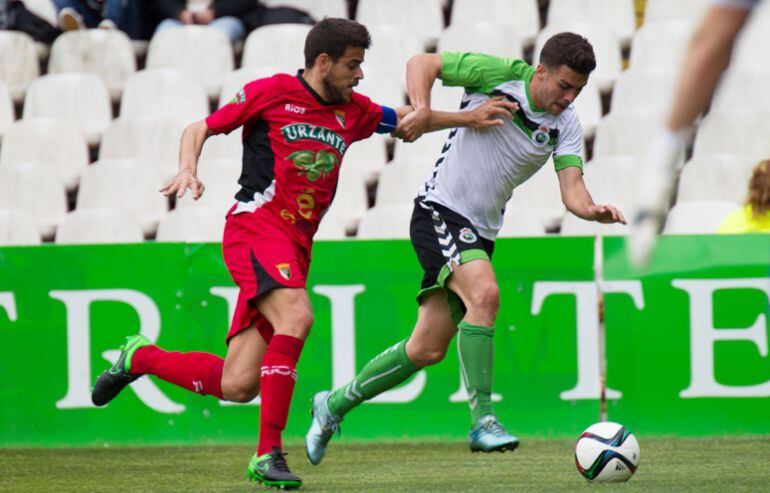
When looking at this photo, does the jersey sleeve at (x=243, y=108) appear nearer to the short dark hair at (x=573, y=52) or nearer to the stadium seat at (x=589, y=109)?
the short dark hair at (x=573, y=52)

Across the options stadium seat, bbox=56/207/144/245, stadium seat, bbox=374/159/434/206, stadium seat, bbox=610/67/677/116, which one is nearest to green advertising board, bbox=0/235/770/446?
stadium seat, bbox=56/207/144/245

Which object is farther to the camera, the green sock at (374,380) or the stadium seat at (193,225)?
the stadium seat at (193,225)

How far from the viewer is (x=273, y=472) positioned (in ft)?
15.0

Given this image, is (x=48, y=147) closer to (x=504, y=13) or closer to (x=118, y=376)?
(x=504, y=13)

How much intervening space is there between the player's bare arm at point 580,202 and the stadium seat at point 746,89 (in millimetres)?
3713

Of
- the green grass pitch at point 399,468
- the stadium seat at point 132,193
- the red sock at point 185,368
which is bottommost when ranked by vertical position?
the green grass pitch at point 399,468

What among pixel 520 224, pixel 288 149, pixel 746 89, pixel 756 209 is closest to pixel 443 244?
pixel 288 149

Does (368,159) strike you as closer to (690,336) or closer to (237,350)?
(690,336)

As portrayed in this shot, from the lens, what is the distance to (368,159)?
862 cm

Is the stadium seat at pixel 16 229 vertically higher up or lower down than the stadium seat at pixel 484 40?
lower down

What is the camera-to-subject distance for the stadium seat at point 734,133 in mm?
8258

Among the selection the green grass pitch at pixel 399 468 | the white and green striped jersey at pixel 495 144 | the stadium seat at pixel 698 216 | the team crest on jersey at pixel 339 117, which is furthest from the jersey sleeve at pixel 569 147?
the stadium seat at pixel 698 216

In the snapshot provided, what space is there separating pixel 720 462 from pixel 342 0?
18.6ft

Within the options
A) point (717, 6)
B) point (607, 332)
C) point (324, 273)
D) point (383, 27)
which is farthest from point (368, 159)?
point (717, 6)
